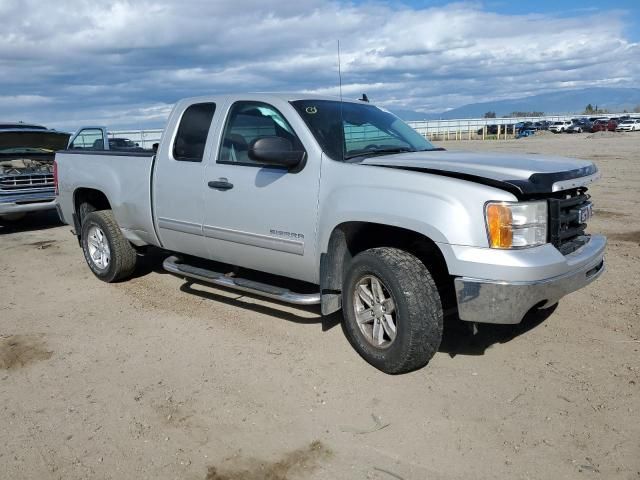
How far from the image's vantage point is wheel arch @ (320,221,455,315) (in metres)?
4.31

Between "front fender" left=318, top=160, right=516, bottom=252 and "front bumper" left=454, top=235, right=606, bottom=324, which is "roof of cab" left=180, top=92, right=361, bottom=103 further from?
"front bumper" left=454, top=235, right=606, bottom=324

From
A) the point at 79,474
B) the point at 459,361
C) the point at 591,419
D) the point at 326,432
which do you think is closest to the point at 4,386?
the point at 79,474

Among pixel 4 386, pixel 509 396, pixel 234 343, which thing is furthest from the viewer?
pixel 234 343

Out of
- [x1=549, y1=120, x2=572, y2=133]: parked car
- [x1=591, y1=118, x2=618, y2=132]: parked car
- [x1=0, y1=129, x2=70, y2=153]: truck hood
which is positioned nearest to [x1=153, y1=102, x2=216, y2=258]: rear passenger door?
[x1=0, y1=129, x2=70, y2=153]: truck hood

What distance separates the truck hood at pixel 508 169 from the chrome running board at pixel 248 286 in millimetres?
1127

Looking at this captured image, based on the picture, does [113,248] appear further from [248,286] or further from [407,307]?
[407,307]

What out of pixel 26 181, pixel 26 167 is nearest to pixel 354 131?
pixel 26 181

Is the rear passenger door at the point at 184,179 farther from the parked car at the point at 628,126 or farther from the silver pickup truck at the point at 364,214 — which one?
the parked car at the point at 628,126

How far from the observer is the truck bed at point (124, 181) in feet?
19.3

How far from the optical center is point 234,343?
4805 millimetres

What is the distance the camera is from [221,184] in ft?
16.5

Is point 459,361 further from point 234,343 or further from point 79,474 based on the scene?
point 79,474

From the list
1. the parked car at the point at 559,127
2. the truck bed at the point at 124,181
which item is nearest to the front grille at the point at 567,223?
the truck bed at the point at 124,181

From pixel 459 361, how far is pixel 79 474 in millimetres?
2592
